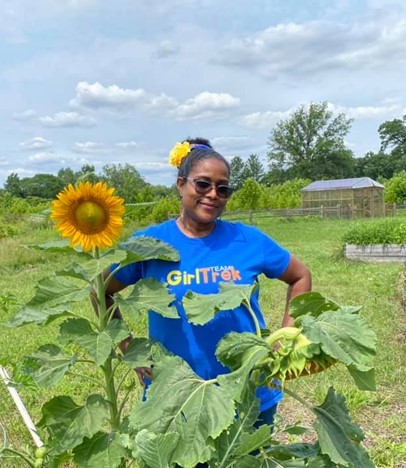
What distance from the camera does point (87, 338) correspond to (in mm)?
1243

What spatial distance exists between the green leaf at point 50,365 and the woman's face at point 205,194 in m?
0.69

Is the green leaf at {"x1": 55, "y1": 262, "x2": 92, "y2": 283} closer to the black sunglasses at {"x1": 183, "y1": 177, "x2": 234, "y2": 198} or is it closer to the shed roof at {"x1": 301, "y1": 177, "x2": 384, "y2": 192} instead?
the black sunglasses at {"x1": 183, "y1": 177, "x2": 234, "y2": 198}

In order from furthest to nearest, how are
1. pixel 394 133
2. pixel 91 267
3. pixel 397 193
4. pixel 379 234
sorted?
pixel 394 133
pixel 397 193
pixel 379 234
pixel 91 267

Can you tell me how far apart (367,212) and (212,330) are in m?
30.9

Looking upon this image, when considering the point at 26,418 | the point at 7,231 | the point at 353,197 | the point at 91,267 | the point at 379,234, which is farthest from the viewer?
the point at 353,197

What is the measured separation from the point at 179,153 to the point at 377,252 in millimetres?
9141

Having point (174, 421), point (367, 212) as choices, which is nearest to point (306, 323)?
point (174, 421)

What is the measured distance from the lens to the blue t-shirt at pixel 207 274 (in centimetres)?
172

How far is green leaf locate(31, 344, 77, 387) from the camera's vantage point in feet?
4.18

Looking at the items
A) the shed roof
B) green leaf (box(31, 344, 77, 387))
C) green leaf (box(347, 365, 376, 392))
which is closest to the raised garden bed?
green leaf (box(347, 365, 376, 392))

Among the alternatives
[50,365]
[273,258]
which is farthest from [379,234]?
[50,365]

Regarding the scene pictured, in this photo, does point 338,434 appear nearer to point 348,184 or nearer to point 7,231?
point 7,231

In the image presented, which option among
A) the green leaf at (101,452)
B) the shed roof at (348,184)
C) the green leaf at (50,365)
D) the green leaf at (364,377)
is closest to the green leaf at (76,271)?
the green leaf at (50,365)

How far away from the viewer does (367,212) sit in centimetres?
3103
